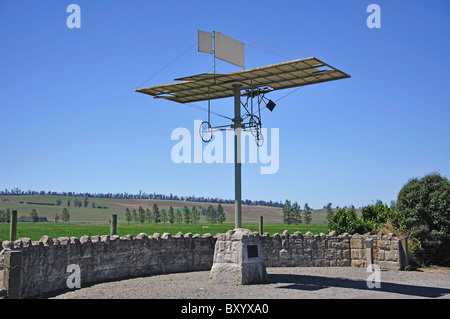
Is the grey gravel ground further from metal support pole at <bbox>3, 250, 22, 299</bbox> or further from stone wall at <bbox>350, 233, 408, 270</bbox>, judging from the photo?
metal support pole at <bbox>3, 250, 22, 299</bbox>

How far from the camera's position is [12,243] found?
1241cm

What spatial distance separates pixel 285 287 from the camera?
14352 millimetres

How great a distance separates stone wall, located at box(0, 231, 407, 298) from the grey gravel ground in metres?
0.77

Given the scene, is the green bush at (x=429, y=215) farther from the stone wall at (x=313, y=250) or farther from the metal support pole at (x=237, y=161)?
the metal support pole at (x=237, y=161)

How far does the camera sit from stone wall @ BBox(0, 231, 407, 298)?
1293 cm

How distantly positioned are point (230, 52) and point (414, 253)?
1309cm

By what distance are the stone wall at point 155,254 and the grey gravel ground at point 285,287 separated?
77cm

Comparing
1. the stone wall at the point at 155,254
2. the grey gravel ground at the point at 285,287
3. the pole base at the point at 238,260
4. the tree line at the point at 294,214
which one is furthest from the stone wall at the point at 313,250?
the tree line at the point at 294,214

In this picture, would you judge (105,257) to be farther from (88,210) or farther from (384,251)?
(88,210)

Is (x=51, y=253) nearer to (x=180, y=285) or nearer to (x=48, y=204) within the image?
(x=180, y=285)

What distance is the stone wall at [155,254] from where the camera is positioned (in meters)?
12.9

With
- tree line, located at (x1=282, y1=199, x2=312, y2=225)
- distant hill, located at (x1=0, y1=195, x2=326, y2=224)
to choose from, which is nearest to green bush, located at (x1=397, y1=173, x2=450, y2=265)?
tree line, located at (x1=282, y1=199, x2=312, y2=225)

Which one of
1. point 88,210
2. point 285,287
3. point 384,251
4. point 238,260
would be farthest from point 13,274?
point 88,210

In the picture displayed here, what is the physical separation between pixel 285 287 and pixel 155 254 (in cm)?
554
